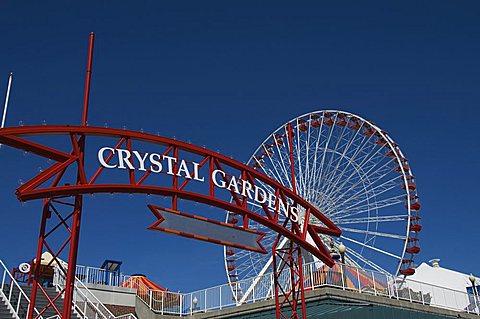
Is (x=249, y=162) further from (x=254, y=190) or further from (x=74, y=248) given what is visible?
(x=74, y=248)

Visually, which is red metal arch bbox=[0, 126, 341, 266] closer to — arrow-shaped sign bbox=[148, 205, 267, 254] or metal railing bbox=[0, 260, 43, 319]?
arrow-shaped sign bbox=[148, 205, 267, 254]

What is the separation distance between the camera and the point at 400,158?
32.1 metres

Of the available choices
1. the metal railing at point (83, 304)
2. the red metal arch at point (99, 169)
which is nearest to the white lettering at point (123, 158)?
the red metal arch at point (99, 169)

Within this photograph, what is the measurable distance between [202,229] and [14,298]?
8187 mm

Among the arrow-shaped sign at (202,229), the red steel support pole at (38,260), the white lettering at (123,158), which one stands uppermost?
the white lettering at (123,158)

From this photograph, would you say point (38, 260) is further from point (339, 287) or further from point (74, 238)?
point (339, 287)

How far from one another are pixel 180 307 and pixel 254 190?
1000 cm

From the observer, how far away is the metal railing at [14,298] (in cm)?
1884

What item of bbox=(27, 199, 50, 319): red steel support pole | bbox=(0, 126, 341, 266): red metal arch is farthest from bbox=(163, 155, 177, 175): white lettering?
bbox=(27, 199, 50, 319): red steel support pole

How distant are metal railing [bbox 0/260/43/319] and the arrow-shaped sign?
21.5 feet

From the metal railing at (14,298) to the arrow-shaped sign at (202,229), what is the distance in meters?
6.56

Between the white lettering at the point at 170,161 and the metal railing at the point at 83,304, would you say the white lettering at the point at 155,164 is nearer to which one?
the white lettering at the point at 170,161

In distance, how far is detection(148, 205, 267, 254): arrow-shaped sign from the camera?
1498 cm

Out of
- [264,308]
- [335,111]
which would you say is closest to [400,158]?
[335,111]
